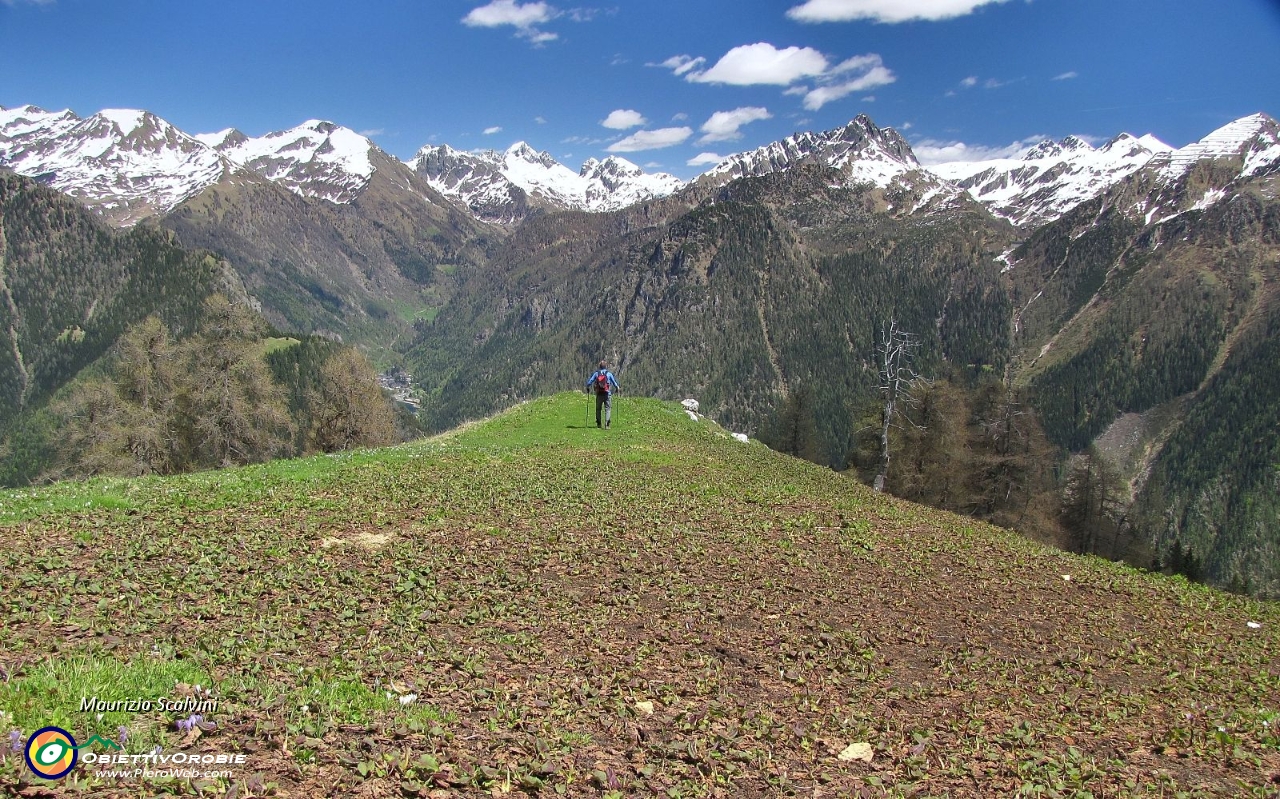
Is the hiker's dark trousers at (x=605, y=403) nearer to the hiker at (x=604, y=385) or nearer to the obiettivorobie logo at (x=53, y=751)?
the hiker at (x=604, y=385)

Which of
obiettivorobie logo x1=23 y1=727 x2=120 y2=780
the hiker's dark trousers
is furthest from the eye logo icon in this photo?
the hiker's dark trousers

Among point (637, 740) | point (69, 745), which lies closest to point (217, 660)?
point (69, 745)

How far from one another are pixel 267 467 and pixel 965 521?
24.5 meters

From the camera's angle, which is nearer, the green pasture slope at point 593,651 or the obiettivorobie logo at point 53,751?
the obiettivorobie logo at point 53,751

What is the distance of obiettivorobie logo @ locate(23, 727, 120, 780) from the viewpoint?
5.80 meters

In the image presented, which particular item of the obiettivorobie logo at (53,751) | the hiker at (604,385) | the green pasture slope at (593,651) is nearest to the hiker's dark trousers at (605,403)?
the hiker at (604,385)

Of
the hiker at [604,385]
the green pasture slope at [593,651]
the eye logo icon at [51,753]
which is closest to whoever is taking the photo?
the eye logo icon at [51,753]

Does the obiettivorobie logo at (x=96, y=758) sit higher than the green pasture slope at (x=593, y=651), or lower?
higher

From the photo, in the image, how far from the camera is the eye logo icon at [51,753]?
228 inches

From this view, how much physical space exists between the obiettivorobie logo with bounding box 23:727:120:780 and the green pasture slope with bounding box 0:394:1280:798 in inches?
3.8

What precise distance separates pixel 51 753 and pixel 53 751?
0.03 meters

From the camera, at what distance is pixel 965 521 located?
24141mm

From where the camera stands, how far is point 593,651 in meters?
10.8

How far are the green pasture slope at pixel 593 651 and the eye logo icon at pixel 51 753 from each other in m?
0.11
